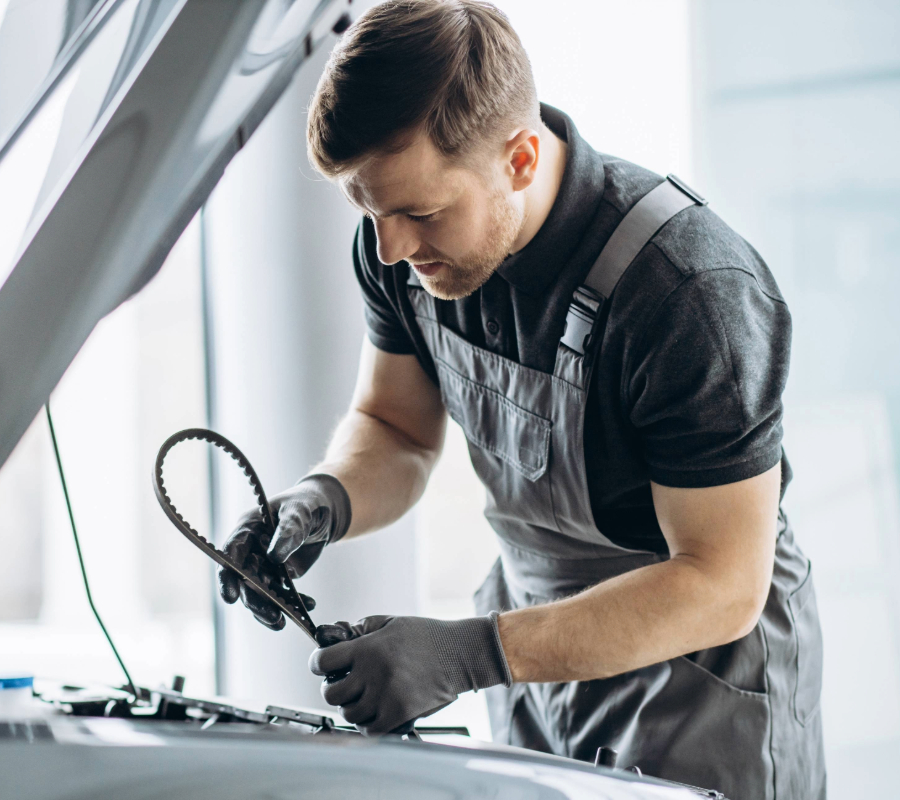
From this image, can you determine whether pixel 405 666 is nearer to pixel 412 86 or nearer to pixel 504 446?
pixel 504 446

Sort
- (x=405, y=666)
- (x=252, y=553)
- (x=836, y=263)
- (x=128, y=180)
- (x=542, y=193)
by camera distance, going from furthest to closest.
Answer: (x=836, y=263), (x=542, y=193), (x=252, y=553), (x=405, y=666), (x=128, y=180)

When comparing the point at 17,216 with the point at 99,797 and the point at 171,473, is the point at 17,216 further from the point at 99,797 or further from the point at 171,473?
the point at 171,473

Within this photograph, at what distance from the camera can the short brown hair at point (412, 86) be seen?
3.23 feet

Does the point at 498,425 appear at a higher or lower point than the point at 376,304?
lower

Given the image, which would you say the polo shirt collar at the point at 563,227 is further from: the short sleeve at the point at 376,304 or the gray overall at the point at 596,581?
the short sleeve at the point at 376,304

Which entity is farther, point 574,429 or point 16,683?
point 574,429

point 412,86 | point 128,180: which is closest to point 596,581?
point 412,86

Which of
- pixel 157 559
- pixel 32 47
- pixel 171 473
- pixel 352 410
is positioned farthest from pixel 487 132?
pixel 157 559

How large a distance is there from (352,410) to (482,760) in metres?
0.91

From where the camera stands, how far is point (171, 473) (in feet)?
11.7

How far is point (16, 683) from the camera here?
3.14ft

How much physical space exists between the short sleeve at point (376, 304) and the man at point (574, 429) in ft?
0.08

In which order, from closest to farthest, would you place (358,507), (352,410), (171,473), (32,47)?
1. (32,47)
2. (358,507)
3. (352,410)
4. (171,473)

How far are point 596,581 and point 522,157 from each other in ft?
1.94
